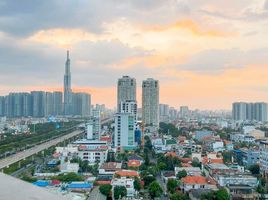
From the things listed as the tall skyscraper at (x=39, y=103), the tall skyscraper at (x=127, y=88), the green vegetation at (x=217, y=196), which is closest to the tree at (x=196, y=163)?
the green vegetation at (x=217, y=196)

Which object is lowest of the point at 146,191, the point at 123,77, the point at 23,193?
the point at 146,191

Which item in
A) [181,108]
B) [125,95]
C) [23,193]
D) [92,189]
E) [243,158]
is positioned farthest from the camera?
[181,108]

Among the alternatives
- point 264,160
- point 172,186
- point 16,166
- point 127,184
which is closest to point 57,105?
point 16,166

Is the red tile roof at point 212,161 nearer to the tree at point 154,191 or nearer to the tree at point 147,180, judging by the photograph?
the tree at point 147,180

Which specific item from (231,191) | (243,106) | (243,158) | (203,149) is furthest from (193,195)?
(243,106)

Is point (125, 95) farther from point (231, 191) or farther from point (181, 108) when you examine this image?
point (181, 108)

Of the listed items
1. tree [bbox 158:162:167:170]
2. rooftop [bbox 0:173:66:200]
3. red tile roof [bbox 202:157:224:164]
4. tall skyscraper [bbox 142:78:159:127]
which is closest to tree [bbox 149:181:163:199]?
tree [bbox 158:162:167:170]

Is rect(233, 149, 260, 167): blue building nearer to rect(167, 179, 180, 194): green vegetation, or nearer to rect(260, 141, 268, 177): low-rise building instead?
rect(260, 141, 268, 177): low-rise building
